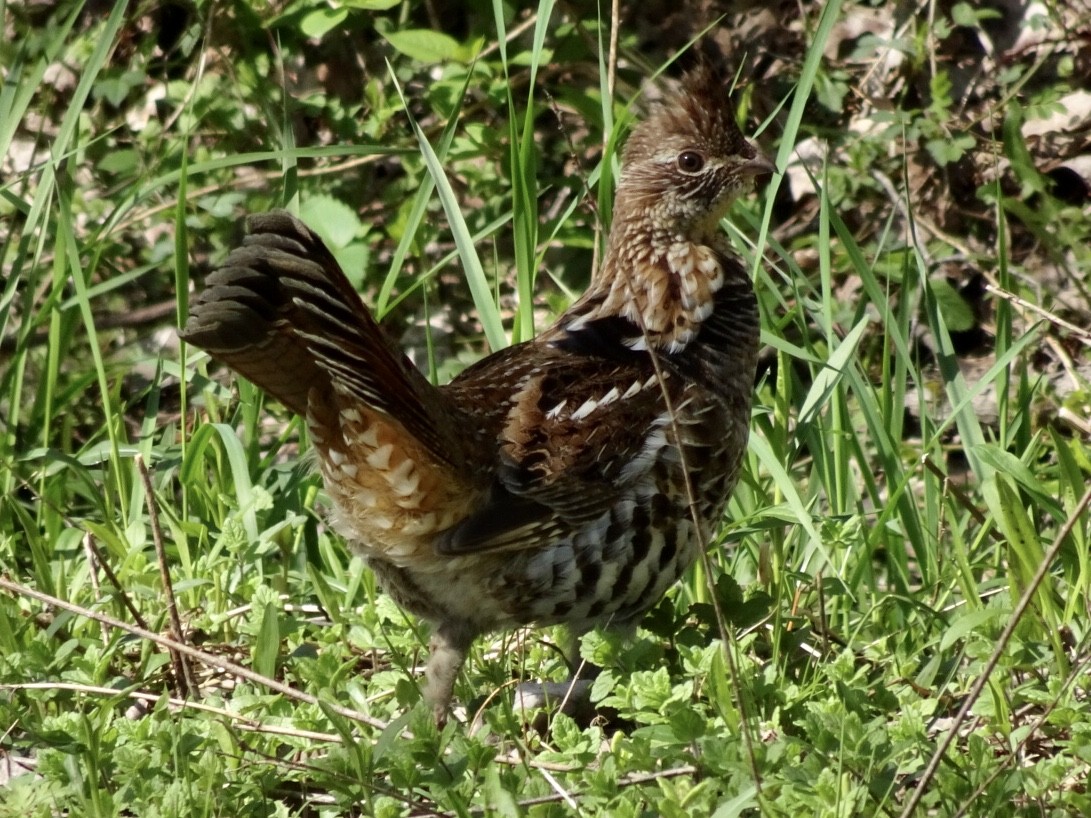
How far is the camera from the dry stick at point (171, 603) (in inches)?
127

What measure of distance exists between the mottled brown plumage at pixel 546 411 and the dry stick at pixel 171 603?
32cm

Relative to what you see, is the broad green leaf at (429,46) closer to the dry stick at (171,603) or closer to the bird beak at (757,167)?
the bird beak at (757,167)

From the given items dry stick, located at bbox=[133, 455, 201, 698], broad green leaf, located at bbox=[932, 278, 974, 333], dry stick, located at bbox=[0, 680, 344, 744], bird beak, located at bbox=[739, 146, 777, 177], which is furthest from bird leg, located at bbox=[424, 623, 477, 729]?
broad green leaf, located at bbox=[932, 278, 974, 333]

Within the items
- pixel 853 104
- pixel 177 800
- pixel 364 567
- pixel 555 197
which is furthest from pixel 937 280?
pixel 177 800

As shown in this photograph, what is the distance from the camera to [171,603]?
326 centimetres

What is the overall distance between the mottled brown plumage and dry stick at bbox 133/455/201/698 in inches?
12.5

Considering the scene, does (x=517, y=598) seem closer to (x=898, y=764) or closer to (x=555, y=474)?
(x=555, y=474)

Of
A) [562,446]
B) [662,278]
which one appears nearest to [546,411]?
[562,446]

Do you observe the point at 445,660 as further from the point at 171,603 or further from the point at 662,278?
the point at 662,278

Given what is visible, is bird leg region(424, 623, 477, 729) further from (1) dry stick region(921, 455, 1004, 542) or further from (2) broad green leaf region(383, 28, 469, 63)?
(2) broad green leaf region(383, 28, 469, 63)

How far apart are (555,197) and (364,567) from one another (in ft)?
11.1

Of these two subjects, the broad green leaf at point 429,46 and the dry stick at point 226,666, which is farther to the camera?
the broad green leaf at point 429,46

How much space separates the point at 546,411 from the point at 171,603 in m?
1.00

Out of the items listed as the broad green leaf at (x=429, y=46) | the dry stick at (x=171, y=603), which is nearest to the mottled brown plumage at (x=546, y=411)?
the dry stick at (x=171, y=603)
